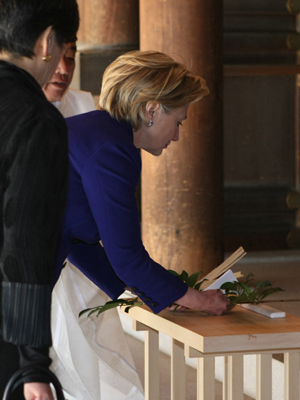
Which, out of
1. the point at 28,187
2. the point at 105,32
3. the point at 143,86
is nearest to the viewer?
the point at 28,187

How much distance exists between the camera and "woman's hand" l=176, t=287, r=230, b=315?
2.11 metres

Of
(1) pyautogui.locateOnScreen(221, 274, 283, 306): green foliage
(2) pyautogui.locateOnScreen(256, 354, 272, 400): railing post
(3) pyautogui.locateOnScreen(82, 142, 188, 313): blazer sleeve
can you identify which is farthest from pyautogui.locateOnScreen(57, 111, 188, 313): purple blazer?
(2) pyautogui.locateOnScreen(256, 354, 272, 400): railing post

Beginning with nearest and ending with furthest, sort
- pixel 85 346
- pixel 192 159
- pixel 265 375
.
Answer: pixel 265 375 → pixel 85 346 → pixel 192 159

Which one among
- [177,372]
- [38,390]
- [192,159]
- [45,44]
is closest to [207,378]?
[177,372]

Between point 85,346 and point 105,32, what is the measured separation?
313cm

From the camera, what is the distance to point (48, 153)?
4.05ft

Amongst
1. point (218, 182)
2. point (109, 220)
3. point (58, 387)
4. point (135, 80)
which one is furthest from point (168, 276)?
point (218, 182)

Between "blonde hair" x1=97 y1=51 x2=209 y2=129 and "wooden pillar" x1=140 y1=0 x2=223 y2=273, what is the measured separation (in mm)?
2190

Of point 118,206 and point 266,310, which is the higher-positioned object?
point 118,206

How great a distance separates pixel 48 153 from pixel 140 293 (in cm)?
91

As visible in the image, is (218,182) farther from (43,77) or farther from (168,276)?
(43,77)

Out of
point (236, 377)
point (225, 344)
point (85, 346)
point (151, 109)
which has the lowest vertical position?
point (85, 346)

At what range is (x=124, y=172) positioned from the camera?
196 cm

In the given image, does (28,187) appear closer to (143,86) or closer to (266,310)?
(143,86)
